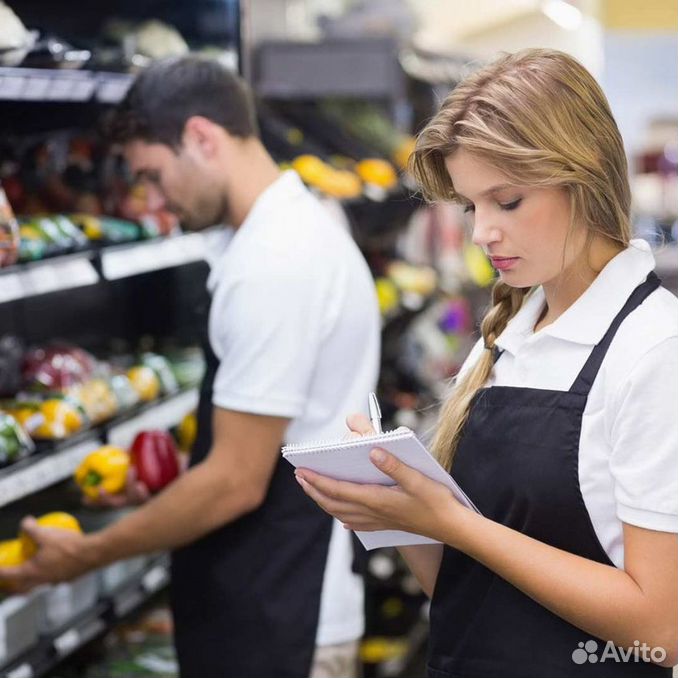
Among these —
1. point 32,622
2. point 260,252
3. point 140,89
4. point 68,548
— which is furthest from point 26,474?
point 140,89

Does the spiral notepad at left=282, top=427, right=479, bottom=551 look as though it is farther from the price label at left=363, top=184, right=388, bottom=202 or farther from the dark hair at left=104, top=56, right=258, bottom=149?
the price label at left=363, top=184, right=388, bottom=202

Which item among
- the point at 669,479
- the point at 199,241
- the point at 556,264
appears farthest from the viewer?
the point at 199,241

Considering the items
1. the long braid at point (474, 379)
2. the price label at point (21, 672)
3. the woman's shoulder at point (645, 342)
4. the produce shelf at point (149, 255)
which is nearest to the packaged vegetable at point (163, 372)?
the produce shelf at point (149, 255)

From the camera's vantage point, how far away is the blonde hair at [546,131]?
146 cm

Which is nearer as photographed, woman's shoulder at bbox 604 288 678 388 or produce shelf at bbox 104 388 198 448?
woman's shoulder at bbox 604 288 678 388

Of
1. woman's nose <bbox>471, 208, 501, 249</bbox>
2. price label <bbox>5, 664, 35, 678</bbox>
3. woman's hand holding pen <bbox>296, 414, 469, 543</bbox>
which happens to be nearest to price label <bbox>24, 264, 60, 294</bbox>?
price label <bbox>5, 664, 35, 678</bbox>

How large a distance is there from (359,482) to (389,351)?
10.9 feet

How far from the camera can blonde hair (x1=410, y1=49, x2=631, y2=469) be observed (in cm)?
146

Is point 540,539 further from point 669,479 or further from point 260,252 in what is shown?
point 260,252

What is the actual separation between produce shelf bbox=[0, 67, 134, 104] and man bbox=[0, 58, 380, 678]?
0.12m

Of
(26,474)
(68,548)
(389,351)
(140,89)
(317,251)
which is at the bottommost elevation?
(389,351)

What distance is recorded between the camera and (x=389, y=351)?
4.88 m

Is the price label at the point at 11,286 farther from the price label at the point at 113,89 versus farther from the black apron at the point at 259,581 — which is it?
the price label at the point at 113,89

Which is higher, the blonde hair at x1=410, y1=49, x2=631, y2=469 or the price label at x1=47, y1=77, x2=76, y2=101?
the blonde hair at x1=410, y1=49, x2=631, y2=469
